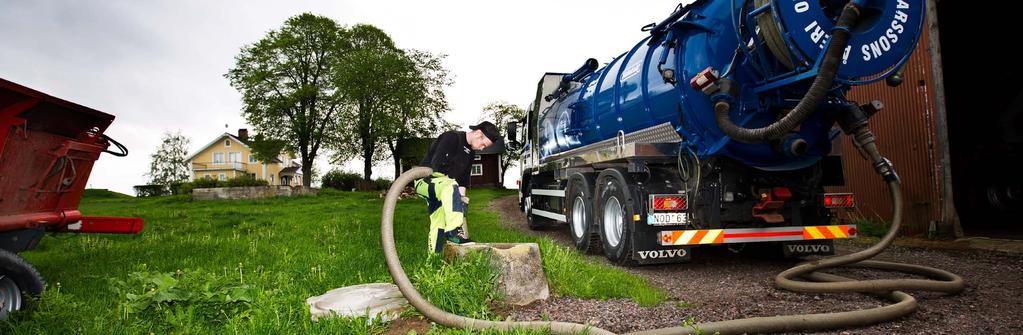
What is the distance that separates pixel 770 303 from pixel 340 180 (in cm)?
4202

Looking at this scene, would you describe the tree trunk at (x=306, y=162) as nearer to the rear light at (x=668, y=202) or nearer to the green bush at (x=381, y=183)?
the green bush at (x=381, y=183)

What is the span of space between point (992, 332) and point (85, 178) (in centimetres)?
757

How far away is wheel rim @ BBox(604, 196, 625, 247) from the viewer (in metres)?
7.11

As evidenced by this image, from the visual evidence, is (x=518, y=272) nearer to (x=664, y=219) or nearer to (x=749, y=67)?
(x=664, y=219)

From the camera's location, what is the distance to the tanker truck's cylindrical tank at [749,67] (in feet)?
16.1

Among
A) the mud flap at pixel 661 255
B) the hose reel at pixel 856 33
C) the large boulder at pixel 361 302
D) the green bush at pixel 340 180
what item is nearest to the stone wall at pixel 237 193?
the green bush at pixel 340 180

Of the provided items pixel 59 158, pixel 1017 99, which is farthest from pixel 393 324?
pixel 1017 99

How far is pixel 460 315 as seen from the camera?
12.8 feet

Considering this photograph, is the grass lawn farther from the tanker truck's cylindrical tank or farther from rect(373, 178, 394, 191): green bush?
rect(373, 178, 394, 191): green bush

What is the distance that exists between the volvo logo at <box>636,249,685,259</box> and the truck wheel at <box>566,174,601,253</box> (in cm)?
136

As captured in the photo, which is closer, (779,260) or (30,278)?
(30,278)

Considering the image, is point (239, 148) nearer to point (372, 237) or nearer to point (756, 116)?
point (372, 237)

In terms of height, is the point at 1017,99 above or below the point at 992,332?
above

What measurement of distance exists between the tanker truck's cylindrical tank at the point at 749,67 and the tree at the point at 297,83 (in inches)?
1303
